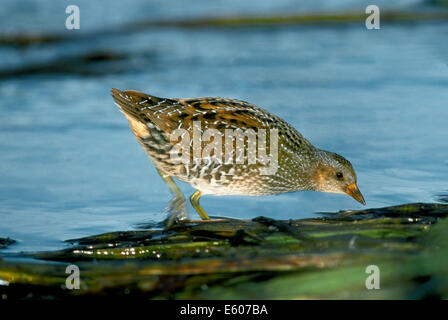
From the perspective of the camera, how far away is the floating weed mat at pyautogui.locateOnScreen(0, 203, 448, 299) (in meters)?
3.84

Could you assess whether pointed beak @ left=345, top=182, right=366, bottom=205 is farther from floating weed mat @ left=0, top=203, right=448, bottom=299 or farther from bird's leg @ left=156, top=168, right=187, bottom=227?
bird's leg @ left=156, top=168, right=187, bottom=227

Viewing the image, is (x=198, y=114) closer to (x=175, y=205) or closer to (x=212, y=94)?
(x=175, y=205)

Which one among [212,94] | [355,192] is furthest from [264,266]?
[212,94]

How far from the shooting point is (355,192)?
19.3ft

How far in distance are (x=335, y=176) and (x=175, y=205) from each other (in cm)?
131

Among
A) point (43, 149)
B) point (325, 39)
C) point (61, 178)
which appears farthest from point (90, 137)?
point (325, 39)

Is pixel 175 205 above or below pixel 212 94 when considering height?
below

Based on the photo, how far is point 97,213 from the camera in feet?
19.2

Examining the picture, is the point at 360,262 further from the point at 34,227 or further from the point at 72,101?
the point at 72,101

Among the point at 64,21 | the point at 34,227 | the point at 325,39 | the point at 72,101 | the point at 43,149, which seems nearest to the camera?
the point at 34,227

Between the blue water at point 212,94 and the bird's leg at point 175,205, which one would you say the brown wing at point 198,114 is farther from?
the blue water at point 212,94

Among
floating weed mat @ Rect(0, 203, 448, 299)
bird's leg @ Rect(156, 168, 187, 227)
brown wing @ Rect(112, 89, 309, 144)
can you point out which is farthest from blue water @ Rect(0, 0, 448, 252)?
floating weed mat @ Rect(0, 203, 448, 299)

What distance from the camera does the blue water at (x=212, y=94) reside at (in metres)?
6.06
